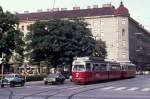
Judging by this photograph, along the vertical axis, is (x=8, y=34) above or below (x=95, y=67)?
above

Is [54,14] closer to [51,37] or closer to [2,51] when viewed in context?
[51,37]

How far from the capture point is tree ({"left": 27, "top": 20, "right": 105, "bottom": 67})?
250ft

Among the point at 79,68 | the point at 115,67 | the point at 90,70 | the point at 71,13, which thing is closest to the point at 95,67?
the point at 90,70

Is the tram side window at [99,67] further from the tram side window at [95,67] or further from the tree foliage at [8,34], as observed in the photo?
the tree foliage at [8,34]

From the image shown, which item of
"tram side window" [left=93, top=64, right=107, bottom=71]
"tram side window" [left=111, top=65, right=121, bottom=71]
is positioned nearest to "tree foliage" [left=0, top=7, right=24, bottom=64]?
"tram side window" [left=111, top=65, right=121, bottom=71]

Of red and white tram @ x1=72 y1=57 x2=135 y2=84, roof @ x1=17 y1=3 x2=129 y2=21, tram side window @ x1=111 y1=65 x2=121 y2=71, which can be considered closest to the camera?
red and white tram @ x1=72 y1=57 x2=135 y2=84

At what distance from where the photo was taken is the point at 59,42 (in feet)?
251

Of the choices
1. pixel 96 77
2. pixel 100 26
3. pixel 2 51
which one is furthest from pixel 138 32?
pixel 96 77

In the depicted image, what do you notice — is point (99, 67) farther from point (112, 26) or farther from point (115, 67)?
point (112, 26)

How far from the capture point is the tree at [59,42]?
76.2 metres

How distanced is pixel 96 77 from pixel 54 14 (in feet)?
262

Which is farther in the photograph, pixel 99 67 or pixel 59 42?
pixel 59 42

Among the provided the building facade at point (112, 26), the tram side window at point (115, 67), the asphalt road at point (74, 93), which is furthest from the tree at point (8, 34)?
the building facade at point (112, 26)

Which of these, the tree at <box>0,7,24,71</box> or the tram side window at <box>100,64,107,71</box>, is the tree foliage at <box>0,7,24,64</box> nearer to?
the tree at <box>0,7,24,71</box>
